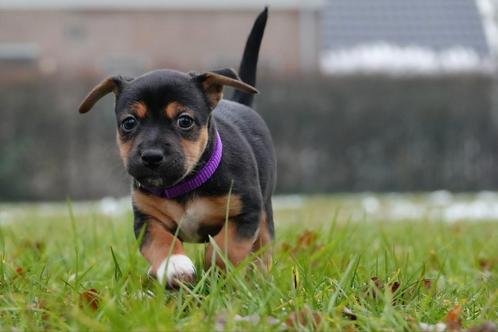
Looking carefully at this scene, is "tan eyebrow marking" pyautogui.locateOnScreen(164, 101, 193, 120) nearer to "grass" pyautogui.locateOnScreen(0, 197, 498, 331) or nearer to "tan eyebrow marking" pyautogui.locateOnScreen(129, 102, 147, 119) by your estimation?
"tan eyebrow marking" pyautogui.locateOnScreen(129, 102, 147, 119)

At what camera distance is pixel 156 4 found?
23.2 metres

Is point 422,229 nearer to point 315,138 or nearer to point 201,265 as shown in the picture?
point 201,265

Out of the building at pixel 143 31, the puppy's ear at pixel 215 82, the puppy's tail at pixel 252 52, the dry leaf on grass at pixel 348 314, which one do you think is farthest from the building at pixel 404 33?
the dry leaf on grass at pixel 348 314

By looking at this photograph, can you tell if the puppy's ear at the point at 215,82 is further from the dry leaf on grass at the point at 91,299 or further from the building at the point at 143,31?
the building at the point at 143,31

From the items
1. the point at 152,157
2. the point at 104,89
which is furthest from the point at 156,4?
the point at 152,157

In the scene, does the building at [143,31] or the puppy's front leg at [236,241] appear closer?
the puppy's front leg at [236,241]

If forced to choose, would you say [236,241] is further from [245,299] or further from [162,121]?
[245,299]

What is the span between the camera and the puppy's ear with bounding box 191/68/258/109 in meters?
3.24

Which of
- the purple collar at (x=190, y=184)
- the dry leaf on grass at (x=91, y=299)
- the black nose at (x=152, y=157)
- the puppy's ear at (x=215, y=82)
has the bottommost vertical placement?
the dry leaf on grass at (x=91, y=299)

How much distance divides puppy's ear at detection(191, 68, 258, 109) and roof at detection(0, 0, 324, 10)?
19.6 m

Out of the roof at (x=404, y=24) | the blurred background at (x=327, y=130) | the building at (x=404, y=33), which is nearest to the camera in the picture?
the blurred background at (x=327, y=130)

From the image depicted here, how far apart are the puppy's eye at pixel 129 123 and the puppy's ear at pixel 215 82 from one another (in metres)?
0.32

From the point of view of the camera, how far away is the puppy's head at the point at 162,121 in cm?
305

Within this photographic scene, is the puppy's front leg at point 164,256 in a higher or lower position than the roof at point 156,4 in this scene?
higher
